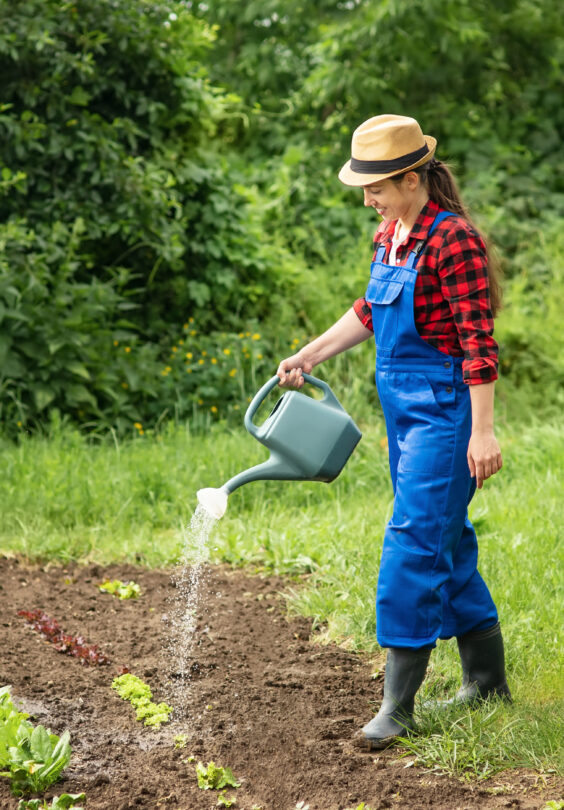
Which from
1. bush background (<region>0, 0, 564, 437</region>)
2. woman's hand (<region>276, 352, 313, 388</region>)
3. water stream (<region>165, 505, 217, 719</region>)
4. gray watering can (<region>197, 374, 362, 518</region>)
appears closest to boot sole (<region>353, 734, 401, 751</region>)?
water stream (<region>165, 505, 217, 719</region>)

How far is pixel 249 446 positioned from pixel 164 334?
1.78 metres

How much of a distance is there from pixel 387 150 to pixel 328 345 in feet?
2.00

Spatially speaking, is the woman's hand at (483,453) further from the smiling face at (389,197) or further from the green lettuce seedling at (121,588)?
the green lettuce seedling at (121,588)

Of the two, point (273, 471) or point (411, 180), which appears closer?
point (411, 180)

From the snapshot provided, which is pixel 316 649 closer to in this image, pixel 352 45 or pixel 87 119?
pixel 87 119

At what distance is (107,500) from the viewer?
438 centimetres

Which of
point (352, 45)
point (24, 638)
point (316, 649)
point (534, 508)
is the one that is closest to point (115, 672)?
point (24, 638)

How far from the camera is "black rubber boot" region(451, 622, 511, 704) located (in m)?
2.66

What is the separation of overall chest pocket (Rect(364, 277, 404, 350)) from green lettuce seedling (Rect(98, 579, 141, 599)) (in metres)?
1.65

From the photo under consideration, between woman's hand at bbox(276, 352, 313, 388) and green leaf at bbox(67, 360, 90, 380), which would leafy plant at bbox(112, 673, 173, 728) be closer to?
woman's hand at bbox(276, 352, 313, 388)

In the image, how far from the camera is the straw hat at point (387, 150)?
2.38 metres

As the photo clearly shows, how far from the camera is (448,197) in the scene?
2.50 meters

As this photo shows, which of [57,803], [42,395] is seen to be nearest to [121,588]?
[57,803]

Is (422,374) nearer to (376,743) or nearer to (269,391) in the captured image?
(269,391)
